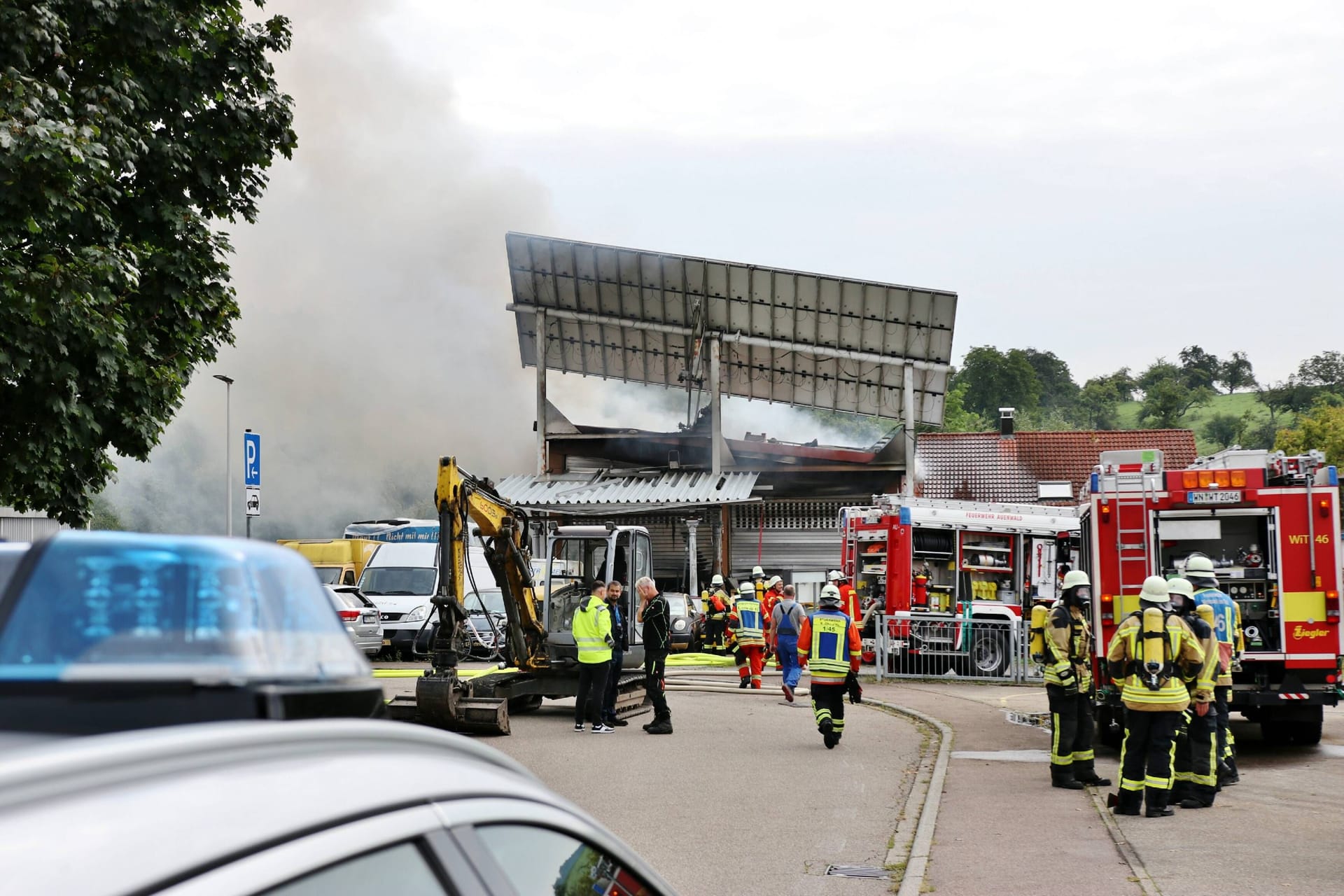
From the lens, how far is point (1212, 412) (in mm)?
127500

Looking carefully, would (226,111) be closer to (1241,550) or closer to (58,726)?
(1241,550)

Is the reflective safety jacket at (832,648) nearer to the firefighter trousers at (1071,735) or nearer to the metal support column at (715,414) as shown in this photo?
the firefighter trousers at (1071,735)

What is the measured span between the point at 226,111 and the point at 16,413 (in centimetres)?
410

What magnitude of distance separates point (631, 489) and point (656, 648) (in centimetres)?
2104

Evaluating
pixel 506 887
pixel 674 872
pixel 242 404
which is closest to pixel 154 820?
pixel 506 887

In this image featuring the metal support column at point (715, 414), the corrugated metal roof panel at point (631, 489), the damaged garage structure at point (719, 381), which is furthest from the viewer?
the metal support column at point (715, 414)

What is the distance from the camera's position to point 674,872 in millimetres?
7895

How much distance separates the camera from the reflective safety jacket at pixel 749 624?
2006cm

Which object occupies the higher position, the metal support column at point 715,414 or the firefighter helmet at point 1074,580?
the metal support column at point 715,414

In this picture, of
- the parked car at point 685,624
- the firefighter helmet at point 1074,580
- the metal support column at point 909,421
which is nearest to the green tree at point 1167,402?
the metal support column at point 909,421

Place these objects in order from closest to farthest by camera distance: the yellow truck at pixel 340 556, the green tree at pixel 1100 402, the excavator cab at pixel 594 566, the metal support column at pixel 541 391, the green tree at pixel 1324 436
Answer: the excavator cab at pixel 594 566, the yellow truck at pixel 340 556, the metal support column at pixel 541 391, the green tree at pixel 1324 436, the green tree at pixel 1100 402

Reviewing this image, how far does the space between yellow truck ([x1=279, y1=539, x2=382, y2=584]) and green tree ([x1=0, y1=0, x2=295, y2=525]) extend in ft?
56.1

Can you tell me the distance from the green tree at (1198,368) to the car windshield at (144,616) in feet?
486

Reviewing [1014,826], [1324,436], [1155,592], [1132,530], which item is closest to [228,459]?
[1132,530]
